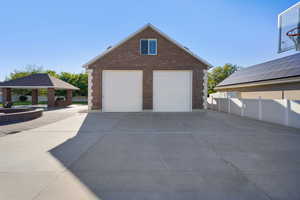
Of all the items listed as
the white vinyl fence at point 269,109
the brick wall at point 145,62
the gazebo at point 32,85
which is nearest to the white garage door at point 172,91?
the brick wall at point 145,62

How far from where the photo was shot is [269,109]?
8594mm

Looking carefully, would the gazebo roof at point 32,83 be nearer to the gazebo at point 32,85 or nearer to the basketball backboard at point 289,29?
the gazebo at point 32,85

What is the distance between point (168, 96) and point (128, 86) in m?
3.53

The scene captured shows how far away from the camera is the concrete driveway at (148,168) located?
2.44 metres

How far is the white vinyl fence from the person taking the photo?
7194mm

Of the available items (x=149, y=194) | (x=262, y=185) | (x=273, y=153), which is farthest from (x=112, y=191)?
(x=273, y=153)

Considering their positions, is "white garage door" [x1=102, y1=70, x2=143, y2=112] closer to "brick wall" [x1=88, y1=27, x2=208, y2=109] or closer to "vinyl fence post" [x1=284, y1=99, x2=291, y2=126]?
"brick wall" [x1=88, y1=27, x2=208, y2=109]

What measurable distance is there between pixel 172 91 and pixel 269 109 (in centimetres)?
660

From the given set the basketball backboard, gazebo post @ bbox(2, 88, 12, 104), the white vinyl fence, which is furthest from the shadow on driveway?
gazebo post @ bbox(2, 88, 12, 104)

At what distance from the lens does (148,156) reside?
3865 mm

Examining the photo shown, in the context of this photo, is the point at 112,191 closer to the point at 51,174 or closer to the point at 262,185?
the point at 51,174

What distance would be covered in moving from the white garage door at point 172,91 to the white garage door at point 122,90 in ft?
4.77

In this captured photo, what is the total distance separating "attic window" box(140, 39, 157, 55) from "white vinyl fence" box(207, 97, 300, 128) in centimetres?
782

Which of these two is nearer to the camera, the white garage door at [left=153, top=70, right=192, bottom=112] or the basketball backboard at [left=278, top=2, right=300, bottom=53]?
the basketball backboard at [left=278, top=2, right=300, bottom=53]
